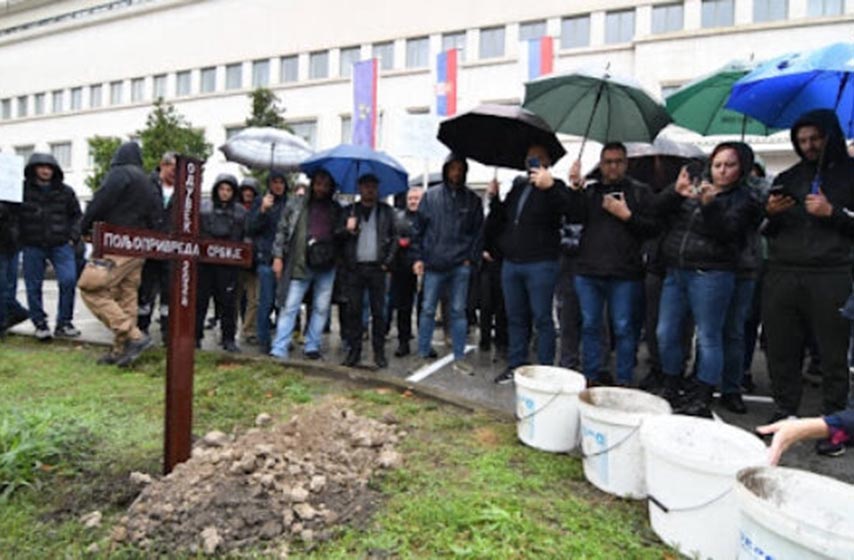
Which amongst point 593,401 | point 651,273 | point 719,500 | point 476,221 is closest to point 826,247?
point 651,273

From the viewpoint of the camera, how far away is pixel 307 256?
569 centimetres

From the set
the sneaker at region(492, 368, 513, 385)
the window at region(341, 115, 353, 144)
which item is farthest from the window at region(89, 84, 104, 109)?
the sneaker at region(492, 368, 513, 385)

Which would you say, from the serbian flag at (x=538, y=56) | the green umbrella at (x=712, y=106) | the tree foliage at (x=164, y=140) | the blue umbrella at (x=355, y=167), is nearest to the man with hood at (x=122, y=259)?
the blue umbrella at (x=355, y=167)

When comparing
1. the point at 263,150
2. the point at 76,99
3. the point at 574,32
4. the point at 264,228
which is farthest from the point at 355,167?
the point at 76,99

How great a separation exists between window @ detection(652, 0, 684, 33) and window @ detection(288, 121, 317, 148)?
17.5 metres

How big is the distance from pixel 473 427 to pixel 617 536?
143 cm

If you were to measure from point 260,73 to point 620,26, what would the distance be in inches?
777

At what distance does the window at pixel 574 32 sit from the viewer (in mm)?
25703

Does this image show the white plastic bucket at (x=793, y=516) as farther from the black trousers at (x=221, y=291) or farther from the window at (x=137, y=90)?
the window at (x=137, y=90)

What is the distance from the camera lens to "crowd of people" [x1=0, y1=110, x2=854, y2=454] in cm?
374

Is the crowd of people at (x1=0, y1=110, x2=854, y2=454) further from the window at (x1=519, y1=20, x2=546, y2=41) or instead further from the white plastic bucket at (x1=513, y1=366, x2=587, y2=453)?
the window at (x1=519, y1=20, x2=546, y2=41)

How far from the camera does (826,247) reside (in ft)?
11.8

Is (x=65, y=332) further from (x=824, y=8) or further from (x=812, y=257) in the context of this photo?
(x=824, y=8)

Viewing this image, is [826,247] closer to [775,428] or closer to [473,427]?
[775,428]
